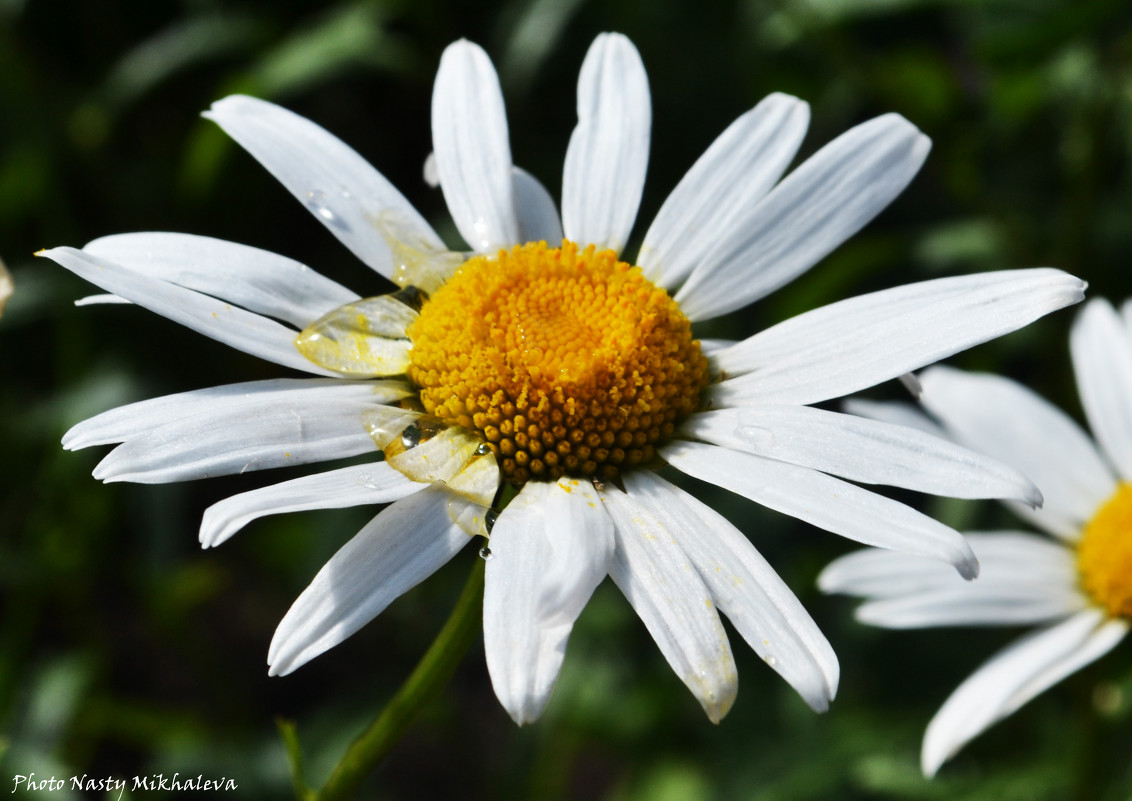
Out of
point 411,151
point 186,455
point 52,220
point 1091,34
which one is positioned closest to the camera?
point 186,455

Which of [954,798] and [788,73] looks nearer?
[954,798]

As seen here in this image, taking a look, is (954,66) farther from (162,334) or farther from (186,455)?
(186,455)

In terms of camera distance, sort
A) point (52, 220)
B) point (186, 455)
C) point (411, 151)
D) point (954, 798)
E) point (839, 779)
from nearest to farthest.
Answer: point (186, 455) < point (954, 798) < point (839, 779) < point (52, 220) < point (411, 151)

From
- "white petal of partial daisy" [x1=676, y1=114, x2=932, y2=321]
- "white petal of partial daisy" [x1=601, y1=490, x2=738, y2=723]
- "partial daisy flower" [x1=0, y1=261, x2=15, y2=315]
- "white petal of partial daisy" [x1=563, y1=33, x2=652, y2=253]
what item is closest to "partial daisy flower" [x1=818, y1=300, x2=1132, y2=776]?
"white petal of partial daisy" [x1=676, y1=114, x2=932, y2=321]

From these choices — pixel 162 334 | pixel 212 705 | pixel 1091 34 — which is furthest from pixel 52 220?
pixel 1091 34

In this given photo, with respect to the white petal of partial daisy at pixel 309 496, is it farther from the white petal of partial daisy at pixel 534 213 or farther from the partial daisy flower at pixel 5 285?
the white petal of partial daisy at pixel 534 213

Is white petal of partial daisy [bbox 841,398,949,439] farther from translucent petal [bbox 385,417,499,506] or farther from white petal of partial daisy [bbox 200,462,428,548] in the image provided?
white petal of partial daisy [bbox 200,462,428,548]

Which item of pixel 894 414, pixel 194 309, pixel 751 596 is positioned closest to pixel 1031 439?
pixel 894 414
